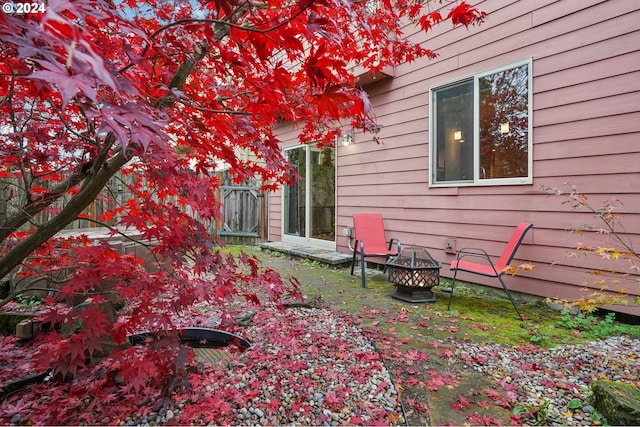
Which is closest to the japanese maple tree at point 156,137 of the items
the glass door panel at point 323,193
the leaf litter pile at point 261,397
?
the leaf litter pile at point 261,397

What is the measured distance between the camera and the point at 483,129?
3.74m

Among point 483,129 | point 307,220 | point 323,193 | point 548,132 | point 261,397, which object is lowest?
point 261,397

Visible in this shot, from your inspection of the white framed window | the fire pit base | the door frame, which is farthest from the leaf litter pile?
the door frame

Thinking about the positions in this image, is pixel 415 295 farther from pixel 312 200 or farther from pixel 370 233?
pixel 312 200

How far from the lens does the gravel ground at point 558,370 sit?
163 cm

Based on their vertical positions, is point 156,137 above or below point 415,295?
above

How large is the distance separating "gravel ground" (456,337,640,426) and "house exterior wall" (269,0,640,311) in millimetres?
954

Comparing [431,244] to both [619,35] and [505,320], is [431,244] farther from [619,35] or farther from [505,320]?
[619,35]

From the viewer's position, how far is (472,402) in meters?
1.70

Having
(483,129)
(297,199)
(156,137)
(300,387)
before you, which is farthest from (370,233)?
(156,137)

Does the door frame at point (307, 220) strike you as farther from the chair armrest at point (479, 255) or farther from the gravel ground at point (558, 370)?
the gravel ground at point (558, 370)

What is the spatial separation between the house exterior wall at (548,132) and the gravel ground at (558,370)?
0.95m

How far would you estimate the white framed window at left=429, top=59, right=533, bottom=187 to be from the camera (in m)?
3.43

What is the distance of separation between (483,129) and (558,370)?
274cm
